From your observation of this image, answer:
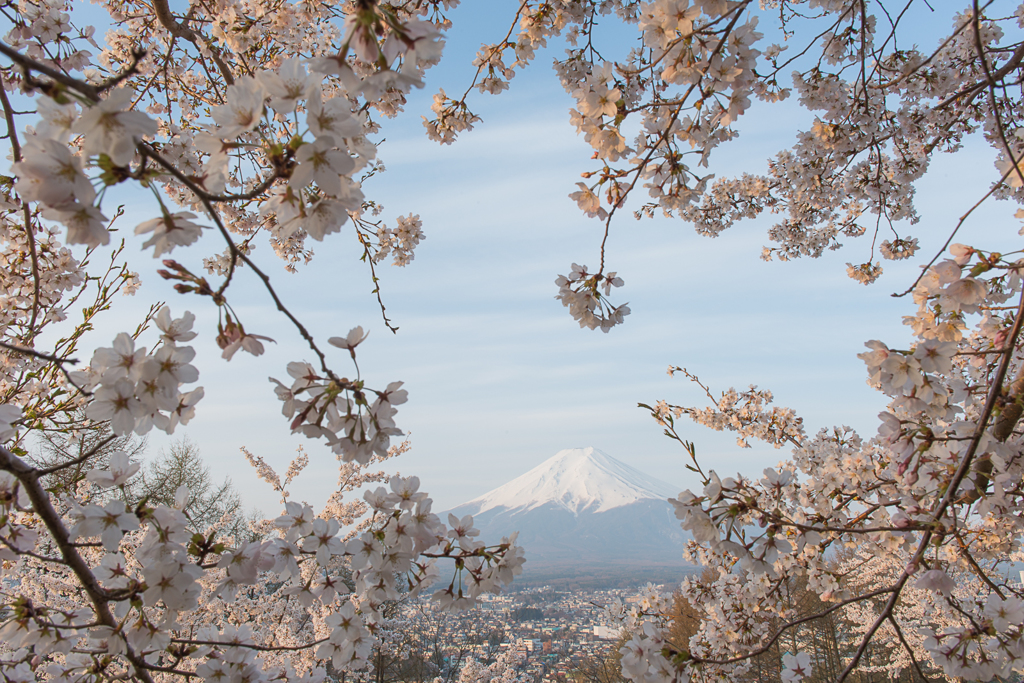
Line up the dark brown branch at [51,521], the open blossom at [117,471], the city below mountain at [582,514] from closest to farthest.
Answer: the dark brown branch at [51,521] < the open blossom at [117,471] < the city below mountain at [582,514]

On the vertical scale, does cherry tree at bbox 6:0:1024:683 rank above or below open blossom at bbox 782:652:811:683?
above

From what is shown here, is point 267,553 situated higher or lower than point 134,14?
lower

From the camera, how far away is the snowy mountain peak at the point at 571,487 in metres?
87.0

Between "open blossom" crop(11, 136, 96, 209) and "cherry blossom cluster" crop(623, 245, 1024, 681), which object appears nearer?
"open blossom" crop(11, 136, 96, 209)

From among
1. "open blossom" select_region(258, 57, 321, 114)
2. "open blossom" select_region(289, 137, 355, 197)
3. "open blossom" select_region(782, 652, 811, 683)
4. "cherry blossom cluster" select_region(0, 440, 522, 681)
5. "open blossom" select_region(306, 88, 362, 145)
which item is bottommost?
"open blossom" select_region(782, 652, 811, 683)

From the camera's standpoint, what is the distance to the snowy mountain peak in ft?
286

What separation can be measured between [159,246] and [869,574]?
14.8m

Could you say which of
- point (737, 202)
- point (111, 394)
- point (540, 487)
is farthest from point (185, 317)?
point (540, 487)

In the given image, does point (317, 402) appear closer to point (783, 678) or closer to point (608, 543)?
point (783, 678)

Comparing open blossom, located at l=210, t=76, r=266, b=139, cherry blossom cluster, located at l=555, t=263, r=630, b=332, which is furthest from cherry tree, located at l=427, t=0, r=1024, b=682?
open blossom, located at l=210, t=76, r=266, b=139

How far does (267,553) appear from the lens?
140 cm

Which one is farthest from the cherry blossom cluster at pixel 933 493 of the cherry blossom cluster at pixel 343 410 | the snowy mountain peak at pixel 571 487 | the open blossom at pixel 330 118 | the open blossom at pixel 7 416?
Result: the snowy mountain peak at pixel 571 487

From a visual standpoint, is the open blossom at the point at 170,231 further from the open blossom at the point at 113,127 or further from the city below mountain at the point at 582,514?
the city below mountain at the point at 582,514

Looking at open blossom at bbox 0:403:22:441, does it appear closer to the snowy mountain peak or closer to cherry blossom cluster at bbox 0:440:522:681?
cherry blossom cluster at bbox 0:440:522:681
